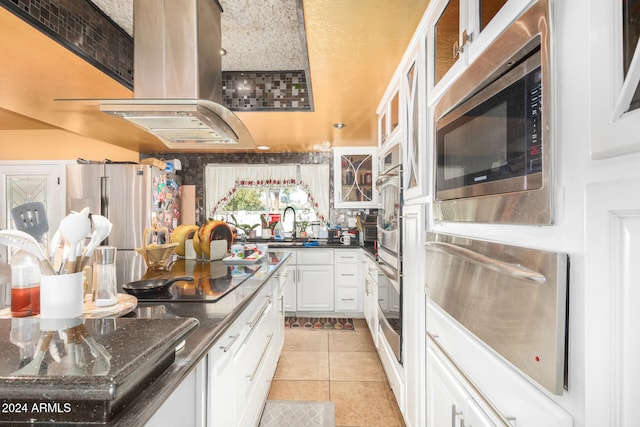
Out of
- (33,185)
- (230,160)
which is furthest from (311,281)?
(33,185)

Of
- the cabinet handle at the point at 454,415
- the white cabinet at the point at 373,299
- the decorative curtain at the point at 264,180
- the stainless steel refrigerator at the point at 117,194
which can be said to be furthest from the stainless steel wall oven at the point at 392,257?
the stainless steel refrigerator at the point at 117,194

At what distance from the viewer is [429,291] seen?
53.3 inches

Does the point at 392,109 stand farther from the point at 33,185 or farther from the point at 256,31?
the point at 33,185

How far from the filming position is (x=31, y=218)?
93 centimetres

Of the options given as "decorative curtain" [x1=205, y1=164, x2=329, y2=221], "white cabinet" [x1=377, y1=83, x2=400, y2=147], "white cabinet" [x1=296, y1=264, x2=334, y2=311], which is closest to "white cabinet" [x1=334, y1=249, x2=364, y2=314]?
"white cabinet" [x1=296, y1=264, x2=334, y2=311]

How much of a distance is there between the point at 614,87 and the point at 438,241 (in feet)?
2.81

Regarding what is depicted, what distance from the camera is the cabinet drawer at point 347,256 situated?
152 inches

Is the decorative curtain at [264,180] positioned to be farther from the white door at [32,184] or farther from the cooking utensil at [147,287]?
the cooking utensil at [147,287]

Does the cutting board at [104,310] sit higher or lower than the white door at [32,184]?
lower

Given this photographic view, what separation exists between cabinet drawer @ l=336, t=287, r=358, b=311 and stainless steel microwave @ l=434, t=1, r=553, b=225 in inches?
113

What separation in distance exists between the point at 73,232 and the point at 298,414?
1.80 m

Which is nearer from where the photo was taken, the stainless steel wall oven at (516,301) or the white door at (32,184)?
the stainless steel wall oven at (516,301)

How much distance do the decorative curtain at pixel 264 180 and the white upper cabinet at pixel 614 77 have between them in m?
4.14

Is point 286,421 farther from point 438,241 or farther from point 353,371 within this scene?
point 438,241
